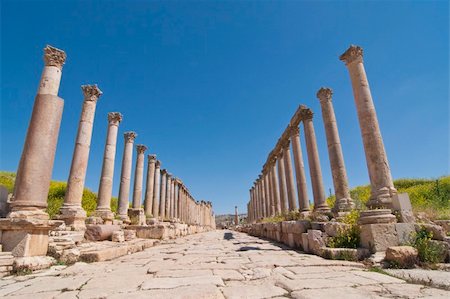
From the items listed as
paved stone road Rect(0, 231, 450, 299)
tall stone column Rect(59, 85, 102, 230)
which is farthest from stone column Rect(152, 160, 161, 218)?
paved stone road Rect(0, 231, 450, 299)

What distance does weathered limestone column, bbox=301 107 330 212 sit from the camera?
12.2 m

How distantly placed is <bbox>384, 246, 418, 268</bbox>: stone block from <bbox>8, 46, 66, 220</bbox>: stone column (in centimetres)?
805

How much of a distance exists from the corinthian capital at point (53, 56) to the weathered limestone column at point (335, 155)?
1035cm

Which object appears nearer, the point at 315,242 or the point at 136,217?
the point at 315,242

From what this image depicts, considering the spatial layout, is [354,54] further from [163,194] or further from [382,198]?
[163,194]

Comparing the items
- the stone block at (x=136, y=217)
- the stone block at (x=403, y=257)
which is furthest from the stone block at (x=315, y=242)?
the stone block at (x=136, y=217)

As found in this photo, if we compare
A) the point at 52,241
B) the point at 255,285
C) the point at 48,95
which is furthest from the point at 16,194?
the point at 255,285

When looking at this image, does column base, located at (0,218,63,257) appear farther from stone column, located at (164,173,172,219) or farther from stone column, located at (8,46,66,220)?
stone column, located at (164,173,172,219)

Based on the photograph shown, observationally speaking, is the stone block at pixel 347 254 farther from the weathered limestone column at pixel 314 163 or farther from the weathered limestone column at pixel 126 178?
the weathered limestone column at pixel 126 178

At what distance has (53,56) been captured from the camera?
8.11 meters

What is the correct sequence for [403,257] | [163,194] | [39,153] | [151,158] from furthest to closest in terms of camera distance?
1. [163,194]
2. [151,158]
3. [39,153]
4. [403,257]

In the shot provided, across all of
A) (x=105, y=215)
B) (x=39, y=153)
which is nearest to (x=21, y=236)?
(x=39, y=153)

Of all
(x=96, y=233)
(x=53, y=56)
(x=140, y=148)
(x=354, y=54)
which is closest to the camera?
(x=53, y=56)

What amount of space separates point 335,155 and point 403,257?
21.0 ft
